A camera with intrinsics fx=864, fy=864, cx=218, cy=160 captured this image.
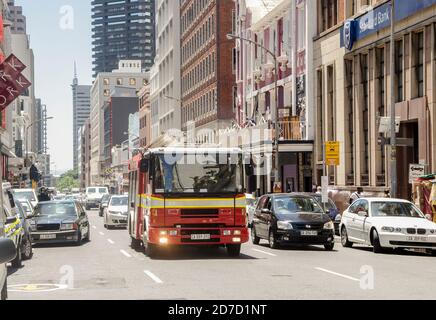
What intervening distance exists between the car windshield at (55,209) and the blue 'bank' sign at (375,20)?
51.5 ft

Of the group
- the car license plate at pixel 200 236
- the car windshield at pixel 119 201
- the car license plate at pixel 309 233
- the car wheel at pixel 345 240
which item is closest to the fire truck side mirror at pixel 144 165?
the car license plate at pixel 200 236

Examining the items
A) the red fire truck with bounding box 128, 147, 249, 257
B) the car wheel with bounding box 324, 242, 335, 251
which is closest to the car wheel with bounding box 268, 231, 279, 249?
the car wheel with bounding box 324, 242, 335, 251

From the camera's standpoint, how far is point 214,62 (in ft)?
242

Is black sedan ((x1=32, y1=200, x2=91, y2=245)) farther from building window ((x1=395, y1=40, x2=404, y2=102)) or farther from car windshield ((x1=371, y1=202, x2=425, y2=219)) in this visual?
building window ((x1=395, y1=40, x2=404, y2=102))

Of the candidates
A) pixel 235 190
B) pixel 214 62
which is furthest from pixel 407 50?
pixel 214 62

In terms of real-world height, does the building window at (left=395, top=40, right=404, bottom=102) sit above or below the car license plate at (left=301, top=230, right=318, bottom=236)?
above

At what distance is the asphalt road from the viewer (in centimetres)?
1265

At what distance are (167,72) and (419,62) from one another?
224ft

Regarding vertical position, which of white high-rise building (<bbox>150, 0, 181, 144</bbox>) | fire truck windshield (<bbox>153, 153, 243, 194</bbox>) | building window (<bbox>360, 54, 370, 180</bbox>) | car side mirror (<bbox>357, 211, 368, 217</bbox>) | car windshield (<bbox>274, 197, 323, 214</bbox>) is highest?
white high-rise building (<bbox>150, 0, 181, 144</bbox>)

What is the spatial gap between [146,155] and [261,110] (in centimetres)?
3593

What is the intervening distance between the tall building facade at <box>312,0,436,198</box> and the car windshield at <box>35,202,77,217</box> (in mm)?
11371

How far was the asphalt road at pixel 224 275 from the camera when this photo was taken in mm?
12648

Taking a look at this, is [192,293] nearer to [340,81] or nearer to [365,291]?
[365,291]

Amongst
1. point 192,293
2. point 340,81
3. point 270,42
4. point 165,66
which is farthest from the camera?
point 165,66
